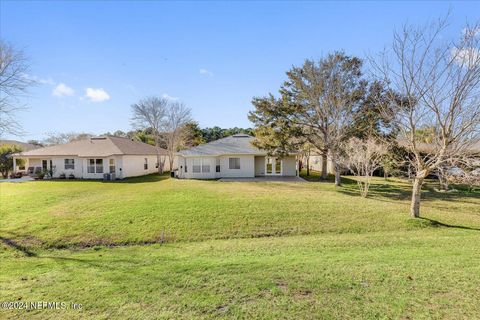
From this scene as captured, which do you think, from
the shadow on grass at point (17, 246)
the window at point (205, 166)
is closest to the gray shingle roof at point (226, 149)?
the window at point (205, 166)

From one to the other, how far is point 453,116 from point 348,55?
1401cm

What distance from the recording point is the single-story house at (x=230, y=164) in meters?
26.5

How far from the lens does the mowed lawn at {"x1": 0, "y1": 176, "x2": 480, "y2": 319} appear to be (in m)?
4.39

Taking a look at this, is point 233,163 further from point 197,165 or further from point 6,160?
point 6,160

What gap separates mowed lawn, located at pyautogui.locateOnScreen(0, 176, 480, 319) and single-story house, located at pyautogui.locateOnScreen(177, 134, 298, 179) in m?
9.90

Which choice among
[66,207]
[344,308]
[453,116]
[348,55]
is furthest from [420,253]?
[348,55]

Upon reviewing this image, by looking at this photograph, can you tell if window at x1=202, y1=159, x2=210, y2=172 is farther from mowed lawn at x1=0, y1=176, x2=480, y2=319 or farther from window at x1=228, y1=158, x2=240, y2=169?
mowed lawn at x1=0, y1=176, x2=480, y2=319

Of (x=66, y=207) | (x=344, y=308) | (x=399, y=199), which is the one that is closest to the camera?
(x=344, y=308)

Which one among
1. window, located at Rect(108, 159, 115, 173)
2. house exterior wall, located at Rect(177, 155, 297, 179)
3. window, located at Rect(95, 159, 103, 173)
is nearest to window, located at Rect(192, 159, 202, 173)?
house exterior wall, located at Rect(177, 155, 297, 179)

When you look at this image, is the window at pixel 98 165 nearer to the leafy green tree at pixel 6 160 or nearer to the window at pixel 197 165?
the window at pixel 197 165

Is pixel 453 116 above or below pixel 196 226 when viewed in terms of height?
above

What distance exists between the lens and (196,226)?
1120 cm

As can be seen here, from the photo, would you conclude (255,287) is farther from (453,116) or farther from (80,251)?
(453,116)

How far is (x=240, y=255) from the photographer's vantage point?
775 cm
